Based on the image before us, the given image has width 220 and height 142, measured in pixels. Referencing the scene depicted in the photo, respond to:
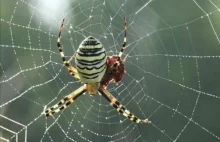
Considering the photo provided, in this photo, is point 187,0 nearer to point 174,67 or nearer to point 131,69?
point 174,67

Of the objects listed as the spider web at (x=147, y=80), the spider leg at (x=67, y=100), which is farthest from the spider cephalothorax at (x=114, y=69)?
the spider web at (x=147, y=80)

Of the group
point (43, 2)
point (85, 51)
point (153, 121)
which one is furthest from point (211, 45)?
point (85, 51)

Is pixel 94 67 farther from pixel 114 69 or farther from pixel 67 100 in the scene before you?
pixel 67 100

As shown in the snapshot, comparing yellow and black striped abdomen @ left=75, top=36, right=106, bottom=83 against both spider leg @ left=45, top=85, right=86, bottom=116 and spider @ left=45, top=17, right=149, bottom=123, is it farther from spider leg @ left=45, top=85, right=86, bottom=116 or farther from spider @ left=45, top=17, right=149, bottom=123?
spider leg @ left=45, top=85, right=86, bottom=116

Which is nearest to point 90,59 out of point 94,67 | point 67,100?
point 94,67

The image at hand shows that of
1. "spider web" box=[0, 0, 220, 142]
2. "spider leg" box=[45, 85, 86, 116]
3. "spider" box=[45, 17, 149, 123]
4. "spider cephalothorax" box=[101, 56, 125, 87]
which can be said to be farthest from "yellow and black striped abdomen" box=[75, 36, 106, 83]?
"spider web" box=[0, 0, 220, 142]

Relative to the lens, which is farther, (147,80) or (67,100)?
(147,80)
